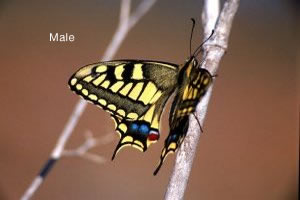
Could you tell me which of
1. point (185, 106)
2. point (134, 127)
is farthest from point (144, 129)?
point (185, 106)

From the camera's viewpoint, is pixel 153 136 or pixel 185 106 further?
pixel 153 136

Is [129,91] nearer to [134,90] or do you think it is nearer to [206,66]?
[134,90]

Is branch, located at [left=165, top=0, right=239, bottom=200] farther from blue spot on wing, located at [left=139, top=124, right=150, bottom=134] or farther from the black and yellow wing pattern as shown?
blue spot on wing, located at [left=139, top=124, right=150, bottom=134]

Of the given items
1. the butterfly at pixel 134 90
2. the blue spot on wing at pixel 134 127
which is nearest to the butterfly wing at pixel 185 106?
the butterfly at pixel 134 90

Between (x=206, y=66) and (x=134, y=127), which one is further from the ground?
(x=206, y=66)

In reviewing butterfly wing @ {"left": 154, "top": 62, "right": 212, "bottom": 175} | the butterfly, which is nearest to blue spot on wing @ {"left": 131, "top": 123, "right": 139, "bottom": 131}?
the butterfly

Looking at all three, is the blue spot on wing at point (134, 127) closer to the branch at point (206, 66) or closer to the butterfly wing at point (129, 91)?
the butterfly wing at point (129, 91)

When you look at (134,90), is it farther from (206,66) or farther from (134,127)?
(206,66)
